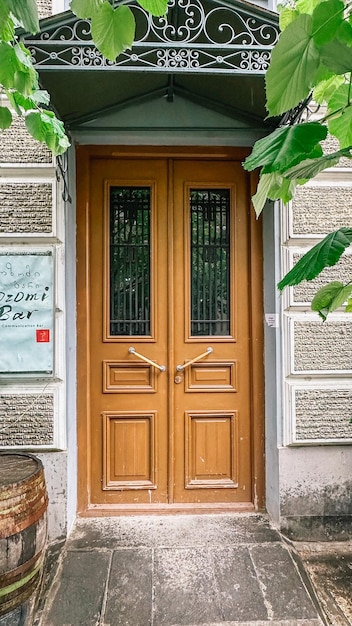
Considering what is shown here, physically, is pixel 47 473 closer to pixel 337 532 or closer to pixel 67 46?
pixel 337 532

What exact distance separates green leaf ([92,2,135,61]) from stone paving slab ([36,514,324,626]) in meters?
2.16

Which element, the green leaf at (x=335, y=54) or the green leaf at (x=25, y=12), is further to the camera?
the green leaf at (x=25, y=12)

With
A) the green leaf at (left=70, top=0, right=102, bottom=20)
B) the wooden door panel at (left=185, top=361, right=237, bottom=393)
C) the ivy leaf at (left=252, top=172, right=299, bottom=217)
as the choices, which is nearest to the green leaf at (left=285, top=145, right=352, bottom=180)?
the ivy leaf at (left=252, top=172, right=299, bottom=217)

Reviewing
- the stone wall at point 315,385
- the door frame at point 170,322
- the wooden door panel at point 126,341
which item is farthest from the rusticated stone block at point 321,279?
the wooden door panel at point 126,341

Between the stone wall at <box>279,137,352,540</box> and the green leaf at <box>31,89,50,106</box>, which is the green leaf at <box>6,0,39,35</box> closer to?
the green leaf at <box>31,89,50,106</box>

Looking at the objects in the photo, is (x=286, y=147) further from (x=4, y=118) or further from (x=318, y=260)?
(x=4, y=118)

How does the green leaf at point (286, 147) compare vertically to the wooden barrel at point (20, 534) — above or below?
above

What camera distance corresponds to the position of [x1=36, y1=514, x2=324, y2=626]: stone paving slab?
176cm

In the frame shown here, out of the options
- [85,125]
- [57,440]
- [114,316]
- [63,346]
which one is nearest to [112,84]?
[85,125]

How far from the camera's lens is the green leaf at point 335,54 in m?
0.79

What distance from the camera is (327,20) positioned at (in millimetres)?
768

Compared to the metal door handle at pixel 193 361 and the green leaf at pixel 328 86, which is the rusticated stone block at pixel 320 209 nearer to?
the metal door handle at pixel 193 361

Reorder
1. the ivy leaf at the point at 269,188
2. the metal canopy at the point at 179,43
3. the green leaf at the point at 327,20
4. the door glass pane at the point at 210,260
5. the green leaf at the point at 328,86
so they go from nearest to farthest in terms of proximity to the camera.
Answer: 1. the green leaf at the point at 327,20
2. the ivy leaf at the point at 269,188
3. the green leaf at the point at 328,86
4. the metal canopy at the point at 179,43
5. the door glass pane at the point at 210,260

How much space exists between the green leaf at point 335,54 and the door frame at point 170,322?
1840 millimetres
